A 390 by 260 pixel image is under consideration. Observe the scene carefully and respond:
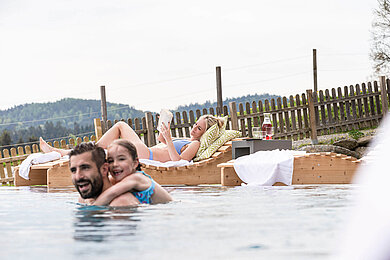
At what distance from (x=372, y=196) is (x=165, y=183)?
531 centimetres

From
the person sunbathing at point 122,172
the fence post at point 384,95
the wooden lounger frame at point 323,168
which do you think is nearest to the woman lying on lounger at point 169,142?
the wooden lounger frame at point 323,168

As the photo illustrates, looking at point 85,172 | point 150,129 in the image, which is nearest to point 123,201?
point 85,172

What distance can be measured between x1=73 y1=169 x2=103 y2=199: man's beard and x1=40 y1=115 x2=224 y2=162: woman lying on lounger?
140 inches

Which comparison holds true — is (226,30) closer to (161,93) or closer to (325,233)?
(161,93)

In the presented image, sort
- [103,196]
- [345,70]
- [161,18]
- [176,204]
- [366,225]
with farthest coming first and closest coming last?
[161,18] < [345,70] < [176,204] < [103,196] < [366,225]

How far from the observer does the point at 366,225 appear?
227 centimetres

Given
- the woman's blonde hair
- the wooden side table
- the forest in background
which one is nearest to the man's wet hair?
the wooden side table

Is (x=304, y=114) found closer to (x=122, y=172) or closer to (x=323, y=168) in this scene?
(x=323, y=168)

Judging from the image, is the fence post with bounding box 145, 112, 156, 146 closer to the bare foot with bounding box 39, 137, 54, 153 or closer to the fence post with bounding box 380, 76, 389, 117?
the bare foot with bounding box 39, 137, 54, 153

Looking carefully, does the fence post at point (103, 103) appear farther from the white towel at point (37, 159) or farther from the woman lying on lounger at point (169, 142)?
the woman lying on lounger at point (169, 142)

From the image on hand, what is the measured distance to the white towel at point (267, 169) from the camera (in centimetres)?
Answer: 638

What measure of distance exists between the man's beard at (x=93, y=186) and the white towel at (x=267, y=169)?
311 centimetres

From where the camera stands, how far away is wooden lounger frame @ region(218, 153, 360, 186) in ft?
21.1

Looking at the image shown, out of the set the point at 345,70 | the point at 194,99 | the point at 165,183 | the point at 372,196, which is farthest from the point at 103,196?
the point at 345,70
